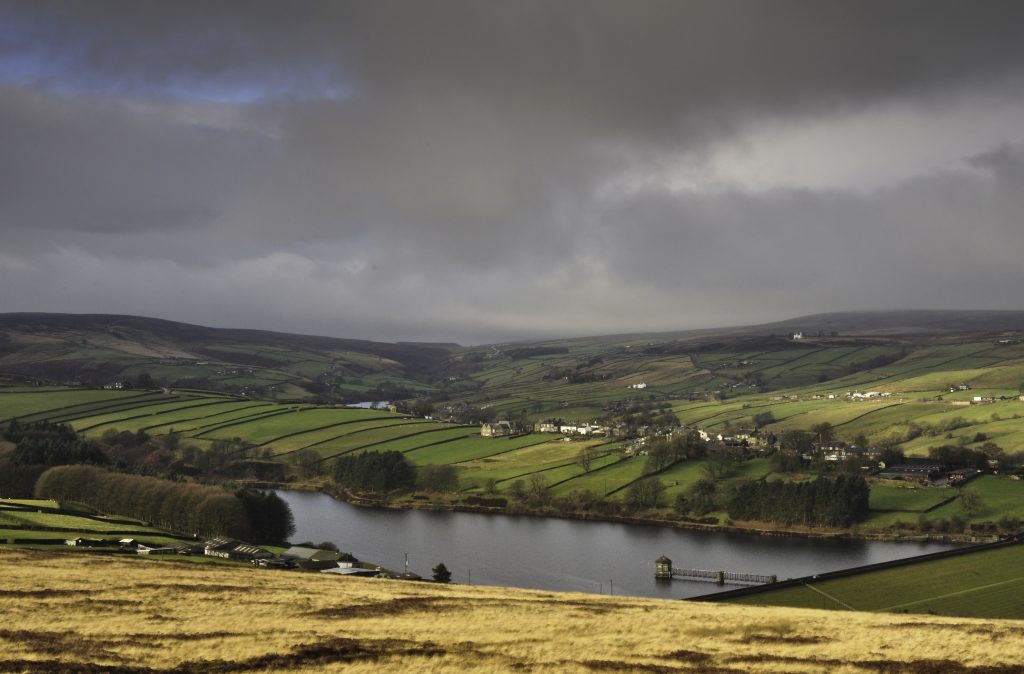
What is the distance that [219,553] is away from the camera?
265 ft

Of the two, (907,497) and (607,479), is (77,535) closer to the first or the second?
(607,479)

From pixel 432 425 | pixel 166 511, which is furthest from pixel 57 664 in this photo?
pixel 432 425

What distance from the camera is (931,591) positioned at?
237ft

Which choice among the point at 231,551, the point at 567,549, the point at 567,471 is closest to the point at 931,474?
the point at 567,471

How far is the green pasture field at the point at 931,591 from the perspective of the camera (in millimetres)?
66375

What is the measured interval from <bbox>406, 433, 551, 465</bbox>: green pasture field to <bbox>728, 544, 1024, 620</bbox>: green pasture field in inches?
3607

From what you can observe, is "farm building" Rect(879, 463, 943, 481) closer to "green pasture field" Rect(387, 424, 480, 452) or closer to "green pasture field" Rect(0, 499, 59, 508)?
"green pasture field" Rect(387, 424, 480, 452)

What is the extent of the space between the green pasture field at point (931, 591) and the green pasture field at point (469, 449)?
301ft

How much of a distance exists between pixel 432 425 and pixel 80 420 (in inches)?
2751

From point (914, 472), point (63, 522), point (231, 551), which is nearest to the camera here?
point (231, 551)

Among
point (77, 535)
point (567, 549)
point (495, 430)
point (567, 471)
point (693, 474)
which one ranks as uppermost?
point (495, 430)

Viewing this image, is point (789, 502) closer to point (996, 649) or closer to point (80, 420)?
point (996, 649)

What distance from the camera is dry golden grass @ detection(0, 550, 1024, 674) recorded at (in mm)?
33344

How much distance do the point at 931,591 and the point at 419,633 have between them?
160 ft
